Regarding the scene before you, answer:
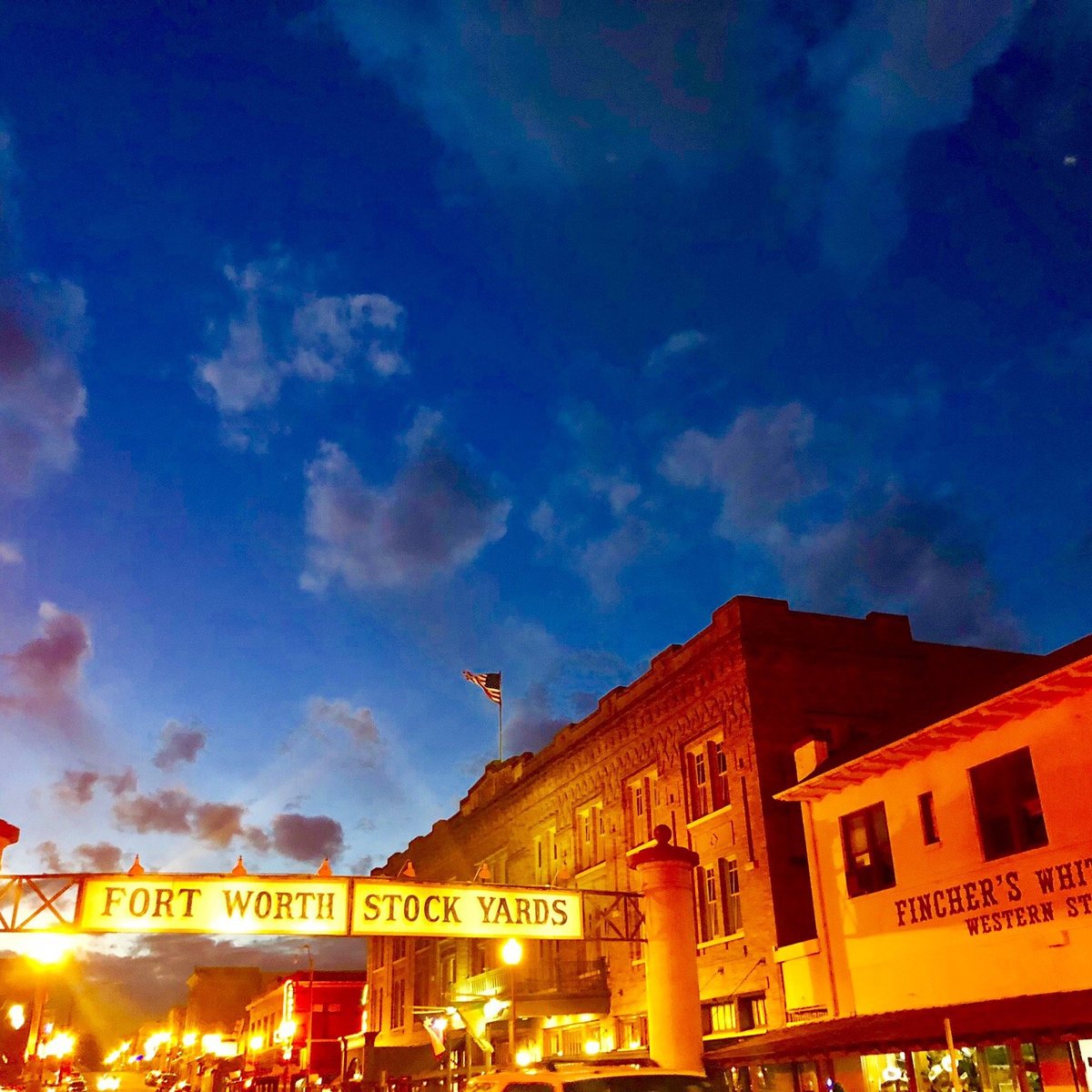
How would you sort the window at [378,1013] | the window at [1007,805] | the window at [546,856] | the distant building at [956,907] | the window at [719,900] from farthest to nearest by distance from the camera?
1. the window at [378,1013]
2. the window at [546,856]
3. the window at [719,900]
4. the window at [1007,805]
5. the distant building at [956,907]

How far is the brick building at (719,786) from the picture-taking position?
2502cm


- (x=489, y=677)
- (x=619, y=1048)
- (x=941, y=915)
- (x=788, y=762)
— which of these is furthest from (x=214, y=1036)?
(x=941, y=915)

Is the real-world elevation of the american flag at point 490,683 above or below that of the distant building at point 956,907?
above

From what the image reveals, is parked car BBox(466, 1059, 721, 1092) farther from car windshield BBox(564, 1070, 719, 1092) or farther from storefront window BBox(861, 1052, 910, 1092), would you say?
storefront window BBox(861, 1052, 910, 1092)

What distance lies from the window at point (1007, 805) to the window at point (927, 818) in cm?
121

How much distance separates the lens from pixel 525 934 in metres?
18.3

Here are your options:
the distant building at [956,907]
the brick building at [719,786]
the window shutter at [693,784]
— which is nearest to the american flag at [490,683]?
the brick building at [719,786]

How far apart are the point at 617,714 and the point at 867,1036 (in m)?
19.3

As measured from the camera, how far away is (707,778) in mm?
28531

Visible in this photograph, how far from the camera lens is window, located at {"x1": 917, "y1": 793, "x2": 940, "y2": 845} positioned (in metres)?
18.9

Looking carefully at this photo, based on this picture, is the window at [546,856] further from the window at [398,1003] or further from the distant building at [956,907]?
the distant building at [956,907]

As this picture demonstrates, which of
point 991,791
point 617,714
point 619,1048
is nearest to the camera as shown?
point 991,791

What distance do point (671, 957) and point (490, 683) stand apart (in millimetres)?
25948

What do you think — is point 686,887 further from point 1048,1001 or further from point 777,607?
point 777,607
